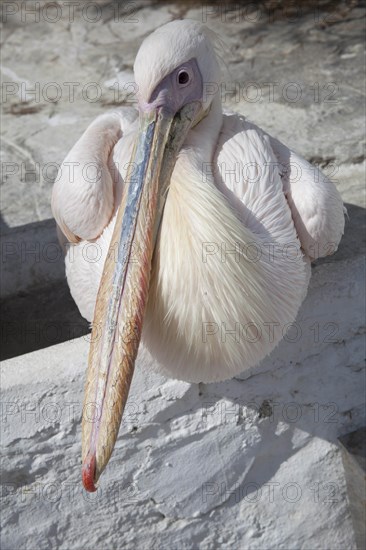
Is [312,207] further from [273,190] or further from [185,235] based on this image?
[185,235]

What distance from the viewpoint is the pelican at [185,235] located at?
223cm

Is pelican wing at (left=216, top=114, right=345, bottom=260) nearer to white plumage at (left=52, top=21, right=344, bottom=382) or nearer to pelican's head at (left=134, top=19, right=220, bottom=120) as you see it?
white plumage at (left=52, top=21, right=344, bottom=382)

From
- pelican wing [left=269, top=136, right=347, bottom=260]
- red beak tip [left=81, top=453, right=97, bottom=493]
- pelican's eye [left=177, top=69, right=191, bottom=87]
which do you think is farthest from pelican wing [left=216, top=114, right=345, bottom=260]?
red beak tip [left=81, top=453, right=97, bottom=493]

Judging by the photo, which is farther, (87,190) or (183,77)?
(87,190)

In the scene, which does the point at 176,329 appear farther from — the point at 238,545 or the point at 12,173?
the point at 12,173

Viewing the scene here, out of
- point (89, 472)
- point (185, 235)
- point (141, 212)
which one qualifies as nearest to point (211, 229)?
point (185, 235)

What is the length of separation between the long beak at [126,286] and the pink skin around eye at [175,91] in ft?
0.08

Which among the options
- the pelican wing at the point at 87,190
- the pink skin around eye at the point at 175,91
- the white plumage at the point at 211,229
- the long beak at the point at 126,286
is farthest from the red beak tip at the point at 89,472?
the pink skin around eye at the point at 175,91

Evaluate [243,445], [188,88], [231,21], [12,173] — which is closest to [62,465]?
[243,445]

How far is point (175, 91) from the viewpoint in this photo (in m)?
2.42

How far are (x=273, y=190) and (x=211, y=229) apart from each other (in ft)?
1.05

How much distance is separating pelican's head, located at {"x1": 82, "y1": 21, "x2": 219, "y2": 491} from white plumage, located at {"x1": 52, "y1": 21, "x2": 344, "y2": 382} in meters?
0.01

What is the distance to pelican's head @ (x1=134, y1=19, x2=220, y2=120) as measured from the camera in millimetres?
2357

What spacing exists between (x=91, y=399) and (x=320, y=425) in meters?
1.16
